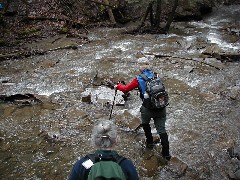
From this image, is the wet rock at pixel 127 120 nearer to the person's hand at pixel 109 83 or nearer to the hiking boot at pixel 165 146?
the hiking boot at pixel 165 146

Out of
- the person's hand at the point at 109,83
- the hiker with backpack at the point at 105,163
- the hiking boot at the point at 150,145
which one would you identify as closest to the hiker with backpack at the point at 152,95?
the hiking boot at the point at 150,145

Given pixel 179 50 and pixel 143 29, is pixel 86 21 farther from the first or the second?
pixel 179 50

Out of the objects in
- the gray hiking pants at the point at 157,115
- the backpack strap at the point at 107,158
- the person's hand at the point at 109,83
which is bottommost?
the person's hand at the point at 109,83

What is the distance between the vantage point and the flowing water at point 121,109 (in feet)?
22.4

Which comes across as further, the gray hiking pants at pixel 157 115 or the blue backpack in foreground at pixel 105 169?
the gray hiking pants at pixel 157 115

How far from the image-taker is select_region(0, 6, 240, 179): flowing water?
268 inches

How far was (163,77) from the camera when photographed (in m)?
11.7

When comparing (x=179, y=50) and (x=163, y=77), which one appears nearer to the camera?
(x=163, y=77)

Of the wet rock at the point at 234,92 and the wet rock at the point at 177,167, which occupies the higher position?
the wet rock at the point at 177,167

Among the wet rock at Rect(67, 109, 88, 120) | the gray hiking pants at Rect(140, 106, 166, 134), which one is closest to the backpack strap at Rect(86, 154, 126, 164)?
the gray hiking pants at Rect(140, 106, 166, 134)

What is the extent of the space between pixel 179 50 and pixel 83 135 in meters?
8.54

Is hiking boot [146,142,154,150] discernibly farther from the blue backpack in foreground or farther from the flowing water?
the blue backpack in foreground

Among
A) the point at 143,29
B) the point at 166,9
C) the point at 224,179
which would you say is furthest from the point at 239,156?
the point at 166,9

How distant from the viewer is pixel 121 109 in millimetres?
9383
